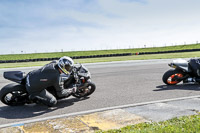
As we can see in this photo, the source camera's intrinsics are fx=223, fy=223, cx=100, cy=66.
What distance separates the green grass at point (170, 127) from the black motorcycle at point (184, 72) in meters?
4.49

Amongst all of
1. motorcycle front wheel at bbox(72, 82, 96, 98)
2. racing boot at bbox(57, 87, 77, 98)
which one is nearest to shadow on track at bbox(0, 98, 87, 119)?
racing boot at bbox(57, 87, 77, 98)

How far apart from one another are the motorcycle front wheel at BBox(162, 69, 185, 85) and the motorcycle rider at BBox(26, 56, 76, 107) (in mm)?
4471

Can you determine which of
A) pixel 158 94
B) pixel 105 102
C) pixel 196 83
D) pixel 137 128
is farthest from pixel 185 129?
pixel 196 83

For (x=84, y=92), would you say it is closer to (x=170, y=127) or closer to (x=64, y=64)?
(x=64, y=64)

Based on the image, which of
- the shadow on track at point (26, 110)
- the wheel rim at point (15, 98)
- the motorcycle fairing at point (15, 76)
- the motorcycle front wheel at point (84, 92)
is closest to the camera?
the shadow on track at point (26, 110)

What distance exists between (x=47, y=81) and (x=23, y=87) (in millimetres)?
748

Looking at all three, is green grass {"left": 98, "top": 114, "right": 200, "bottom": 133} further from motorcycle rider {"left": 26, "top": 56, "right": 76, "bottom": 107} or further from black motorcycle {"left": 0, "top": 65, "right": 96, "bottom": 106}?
black motorcycle {"left": 0, "top": 65, "right": 96, "bottom": 106}

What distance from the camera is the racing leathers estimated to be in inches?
237

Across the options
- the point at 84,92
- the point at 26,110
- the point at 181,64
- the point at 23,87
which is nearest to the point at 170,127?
the point at 84,92

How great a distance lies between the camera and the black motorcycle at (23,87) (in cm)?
619

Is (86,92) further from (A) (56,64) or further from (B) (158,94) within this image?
(B) (158,94)

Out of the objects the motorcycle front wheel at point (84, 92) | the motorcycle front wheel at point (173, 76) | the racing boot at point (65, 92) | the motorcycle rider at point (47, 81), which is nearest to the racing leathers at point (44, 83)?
the motorcycle rider at point (47, 81)

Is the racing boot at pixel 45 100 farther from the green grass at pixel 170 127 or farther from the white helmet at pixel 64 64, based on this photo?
the green grass at pixel 170 127

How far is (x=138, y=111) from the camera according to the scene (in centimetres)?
545
